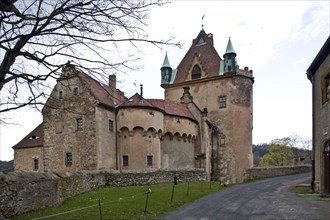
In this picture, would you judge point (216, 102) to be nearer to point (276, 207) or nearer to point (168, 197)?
point (168, 197)

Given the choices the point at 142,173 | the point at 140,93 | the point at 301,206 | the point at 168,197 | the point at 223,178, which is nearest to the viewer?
the point at 301,206

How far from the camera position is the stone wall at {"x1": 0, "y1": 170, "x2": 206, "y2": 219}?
599 inches

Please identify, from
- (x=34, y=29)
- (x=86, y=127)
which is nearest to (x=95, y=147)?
(x=86, y=127)

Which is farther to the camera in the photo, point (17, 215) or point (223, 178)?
point (223, 178)

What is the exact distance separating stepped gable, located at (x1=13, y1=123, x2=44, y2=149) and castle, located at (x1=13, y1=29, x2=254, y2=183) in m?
0.15

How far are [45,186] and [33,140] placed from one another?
90.0ft

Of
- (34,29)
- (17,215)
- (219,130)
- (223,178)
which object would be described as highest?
(34,29)

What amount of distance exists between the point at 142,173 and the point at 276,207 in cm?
1461

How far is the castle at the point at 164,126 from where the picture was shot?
33.9 meters

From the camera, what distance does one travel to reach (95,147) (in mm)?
32844

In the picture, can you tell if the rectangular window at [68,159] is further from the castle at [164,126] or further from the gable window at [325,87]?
the gable window at [325,87]

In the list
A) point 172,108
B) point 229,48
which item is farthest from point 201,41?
point 172,108

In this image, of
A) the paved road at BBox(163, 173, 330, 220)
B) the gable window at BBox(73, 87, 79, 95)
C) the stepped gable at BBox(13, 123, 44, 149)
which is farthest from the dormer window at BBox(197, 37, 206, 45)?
the paved road at BBox(163, 173, 330, 220)

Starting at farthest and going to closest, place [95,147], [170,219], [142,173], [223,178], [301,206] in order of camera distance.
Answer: [223,178] → [95,147] → [142,173] → [301,206] → [170,219]
